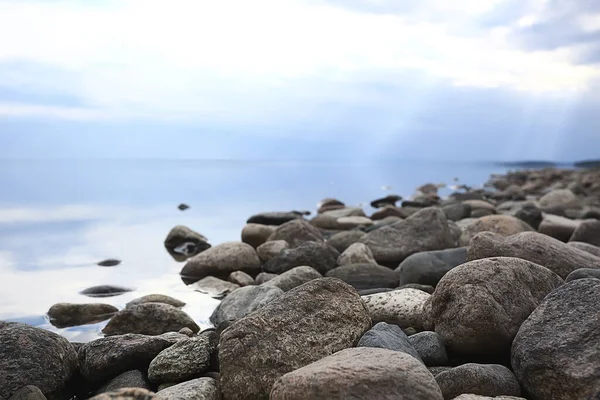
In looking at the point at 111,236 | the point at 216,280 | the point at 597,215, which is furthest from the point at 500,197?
the point at 216,280

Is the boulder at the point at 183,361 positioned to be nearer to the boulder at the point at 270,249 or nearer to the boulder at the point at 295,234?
the boulder at the point at 270,249

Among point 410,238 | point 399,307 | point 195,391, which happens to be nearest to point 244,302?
point 399,307

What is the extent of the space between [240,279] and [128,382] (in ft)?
12.3

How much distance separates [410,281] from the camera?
664cm

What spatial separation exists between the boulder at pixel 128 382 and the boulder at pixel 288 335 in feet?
2.59

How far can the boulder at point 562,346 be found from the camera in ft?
10.5

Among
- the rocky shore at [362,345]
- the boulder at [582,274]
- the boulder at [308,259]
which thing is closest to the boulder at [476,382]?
the rocky shore at [362,345]

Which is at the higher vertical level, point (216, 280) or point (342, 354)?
point (342, 354)

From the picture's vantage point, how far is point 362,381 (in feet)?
9.11

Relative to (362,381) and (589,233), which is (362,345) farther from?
(589,233)

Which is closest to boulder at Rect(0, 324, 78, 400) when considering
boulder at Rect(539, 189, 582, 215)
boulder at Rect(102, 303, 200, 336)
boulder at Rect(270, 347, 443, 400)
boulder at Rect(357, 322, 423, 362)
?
boulder at Rect(102, 303, 200, 336)

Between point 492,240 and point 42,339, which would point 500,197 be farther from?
point 42,339

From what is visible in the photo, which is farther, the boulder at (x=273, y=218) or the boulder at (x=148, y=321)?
the boulder at (x=273, y=218)

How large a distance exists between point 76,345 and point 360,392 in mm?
3026
